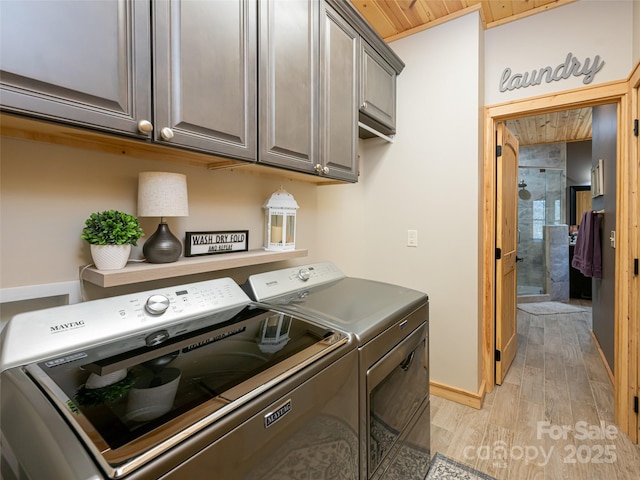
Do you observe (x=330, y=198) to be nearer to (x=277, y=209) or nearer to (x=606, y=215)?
(x=277, y=209)

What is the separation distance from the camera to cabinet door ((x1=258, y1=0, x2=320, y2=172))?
126 cm

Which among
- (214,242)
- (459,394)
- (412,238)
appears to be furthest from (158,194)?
(459,394)

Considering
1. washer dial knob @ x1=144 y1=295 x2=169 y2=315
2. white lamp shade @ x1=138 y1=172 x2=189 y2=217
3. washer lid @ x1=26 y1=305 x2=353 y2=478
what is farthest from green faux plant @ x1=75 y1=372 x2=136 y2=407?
white lamp shade @ x1=138 y1=172 x2=189 y2=217

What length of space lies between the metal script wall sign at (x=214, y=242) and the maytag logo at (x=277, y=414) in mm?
824

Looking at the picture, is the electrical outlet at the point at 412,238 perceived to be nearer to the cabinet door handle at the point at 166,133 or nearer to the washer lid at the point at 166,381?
the washer lid at the point at 166,381

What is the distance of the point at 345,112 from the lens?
5.68 ft

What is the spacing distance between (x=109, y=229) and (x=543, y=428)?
2.59 meters

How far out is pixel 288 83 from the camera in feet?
4.44

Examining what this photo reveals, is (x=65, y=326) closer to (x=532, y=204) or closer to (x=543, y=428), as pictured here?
(x=543, y=428)

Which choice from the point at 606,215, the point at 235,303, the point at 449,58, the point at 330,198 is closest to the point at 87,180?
the point at 235,303

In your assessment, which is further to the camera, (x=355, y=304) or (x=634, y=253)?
(x=634, y=253)

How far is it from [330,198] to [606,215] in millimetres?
2423

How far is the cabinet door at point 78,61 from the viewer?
699 mm

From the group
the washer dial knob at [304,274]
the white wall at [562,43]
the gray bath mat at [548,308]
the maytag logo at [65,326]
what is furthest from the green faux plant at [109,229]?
the gray bath mat at [548,308]
